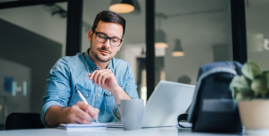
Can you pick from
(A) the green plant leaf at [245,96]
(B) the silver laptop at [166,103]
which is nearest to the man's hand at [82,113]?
(B) the silver laptop at [166,103]

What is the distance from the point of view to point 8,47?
10.2ft

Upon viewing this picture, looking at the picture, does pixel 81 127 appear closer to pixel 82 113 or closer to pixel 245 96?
pixel 82 113

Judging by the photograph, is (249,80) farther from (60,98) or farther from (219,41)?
(219,41)

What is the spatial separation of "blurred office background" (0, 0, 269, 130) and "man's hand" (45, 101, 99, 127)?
149cm

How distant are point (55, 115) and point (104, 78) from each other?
0.30 meters

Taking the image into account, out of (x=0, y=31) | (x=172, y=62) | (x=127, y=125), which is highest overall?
(x=0, y=31)

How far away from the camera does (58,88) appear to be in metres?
1.28

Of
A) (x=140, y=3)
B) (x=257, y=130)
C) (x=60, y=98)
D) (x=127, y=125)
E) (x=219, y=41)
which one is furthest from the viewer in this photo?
(x=140, y=3)

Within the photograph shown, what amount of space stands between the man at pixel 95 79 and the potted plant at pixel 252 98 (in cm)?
71

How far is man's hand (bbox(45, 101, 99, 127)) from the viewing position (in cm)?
89

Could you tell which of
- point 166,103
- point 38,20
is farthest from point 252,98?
point 38,20

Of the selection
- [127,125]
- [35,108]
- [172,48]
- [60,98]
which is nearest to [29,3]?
[35,108]

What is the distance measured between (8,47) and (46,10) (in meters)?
0.73

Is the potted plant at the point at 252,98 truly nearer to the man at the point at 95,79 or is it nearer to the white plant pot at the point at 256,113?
the white plant pot at the point at 256,113
